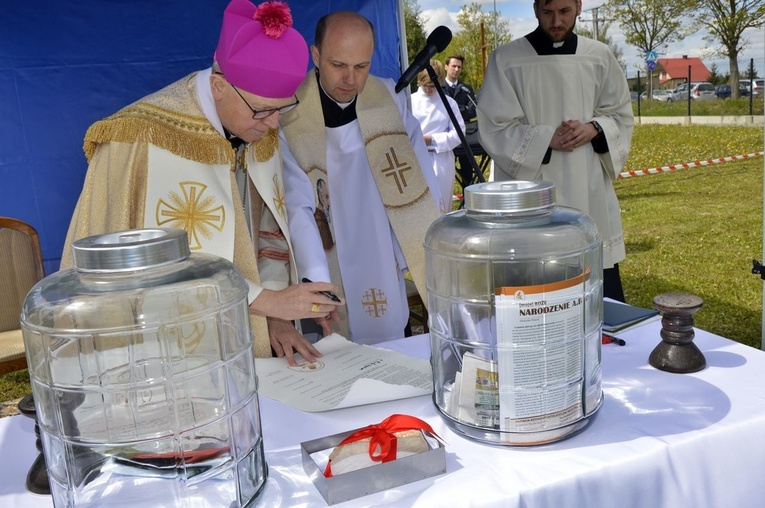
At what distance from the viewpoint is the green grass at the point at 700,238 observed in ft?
18.2

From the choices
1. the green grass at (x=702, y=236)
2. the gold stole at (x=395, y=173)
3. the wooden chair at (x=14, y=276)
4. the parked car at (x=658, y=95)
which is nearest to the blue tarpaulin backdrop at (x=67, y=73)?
the wooden chair at (x=14, y=276)

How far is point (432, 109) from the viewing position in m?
7.87

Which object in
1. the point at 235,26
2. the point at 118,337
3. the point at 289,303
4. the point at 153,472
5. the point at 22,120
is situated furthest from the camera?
the point at 22,120

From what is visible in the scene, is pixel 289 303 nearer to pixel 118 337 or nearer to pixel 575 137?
pixel 118 337

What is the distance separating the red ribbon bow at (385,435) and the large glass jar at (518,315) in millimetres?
129

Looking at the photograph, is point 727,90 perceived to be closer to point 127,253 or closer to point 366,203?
point 366,203

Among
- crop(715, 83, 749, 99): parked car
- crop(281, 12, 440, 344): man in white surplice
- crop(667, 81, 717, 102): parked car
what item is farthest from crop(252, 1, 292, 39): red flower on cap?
crop(667, 81, 717, 102): parked car

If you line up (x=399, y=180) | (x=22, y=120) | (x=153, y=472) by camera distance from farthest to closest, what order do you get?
(x=22, y=120) < (x=399, y=180) < (x=153, y=472)

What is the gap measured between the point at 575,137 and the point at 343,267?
4.43 ft

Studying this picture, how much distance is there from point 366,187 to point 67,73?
1.57m

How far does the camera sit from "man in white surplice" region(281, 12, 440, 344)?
9.75ft

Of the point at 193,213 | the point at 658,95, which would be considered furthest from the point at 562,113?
the point at 658,95

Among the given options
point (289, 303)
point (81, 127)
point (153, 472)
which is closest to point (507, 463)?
point (153, 472)

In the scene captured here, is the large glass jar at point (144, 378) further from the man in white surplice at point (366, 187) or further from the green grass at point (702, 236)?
the green grass at point (702, 236)
